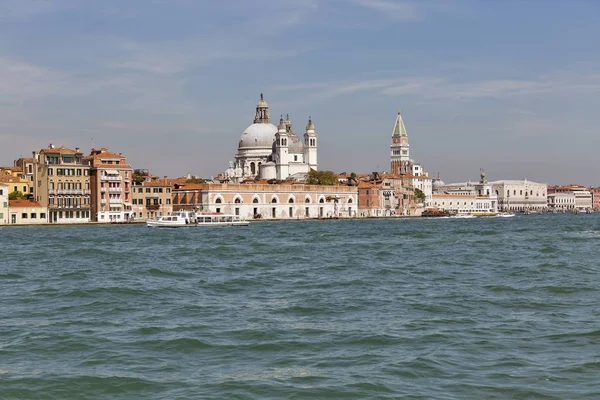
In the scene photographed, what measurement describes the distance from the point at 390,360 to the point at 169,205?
5701cm

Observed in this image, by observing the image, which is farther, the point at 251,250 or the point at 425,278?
the point at 251,250

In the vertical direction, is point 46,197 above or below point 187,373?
above

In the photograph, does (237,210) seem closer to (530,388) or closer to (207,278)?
(207,278)

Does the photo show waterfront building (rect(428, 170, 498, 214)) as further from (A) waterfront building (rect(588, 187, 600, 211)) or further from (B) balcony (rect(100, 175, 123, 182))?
(B) balcony (rect(100, 175, 123, 182))

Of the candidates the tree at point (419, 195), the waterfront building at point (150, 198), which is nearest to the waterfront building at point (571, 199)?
the tree at point (419, 195)

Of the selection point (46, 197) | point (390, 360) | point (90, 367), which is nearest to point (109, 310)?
point (90, 367)

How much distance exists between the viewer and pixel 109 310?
12969 millimetres

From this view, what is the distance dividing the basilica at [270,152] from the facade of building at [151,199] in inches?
1000

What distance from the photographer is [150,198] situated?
63562mm

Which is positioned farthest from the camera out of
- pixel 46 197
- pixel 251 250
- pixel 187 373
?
pixel 46 197

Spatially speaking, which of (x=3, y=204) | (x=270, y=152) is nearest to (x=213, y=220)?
(x=3, y=204)

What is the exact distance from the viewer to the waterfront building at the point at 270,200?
2721 inches

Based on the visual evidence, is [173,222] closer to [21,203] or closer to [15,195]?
[21,203]

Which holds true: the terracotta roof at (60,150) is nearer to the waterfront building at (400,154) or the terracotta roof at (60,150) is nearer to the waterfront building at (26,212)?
the waterfront building at (26,212)
